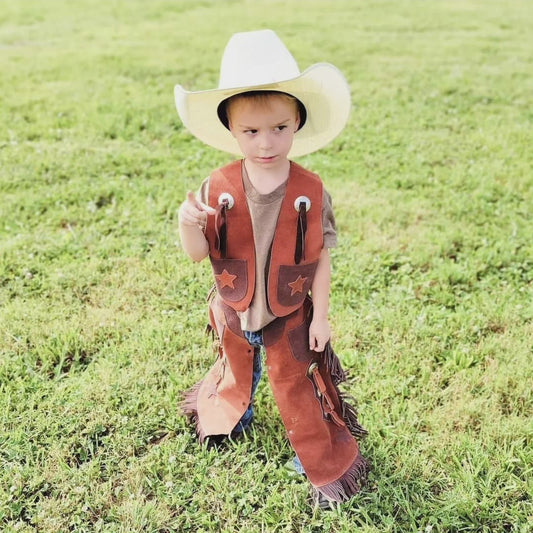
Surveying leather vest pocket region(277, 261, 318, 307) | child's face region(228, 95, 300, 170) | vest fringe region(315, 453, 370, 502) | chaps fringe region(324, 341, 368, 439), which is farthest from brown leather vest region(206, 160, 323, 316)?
vest fringe region(315, 453, 370, 502)

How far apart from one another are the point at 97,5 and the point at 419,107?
30.8 ft

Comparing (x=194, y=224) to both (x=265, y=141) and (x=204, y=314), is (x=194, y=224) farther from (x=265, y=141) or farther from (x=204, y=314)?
(x=204, y=314)

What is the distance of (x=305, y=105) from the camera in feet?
7.84

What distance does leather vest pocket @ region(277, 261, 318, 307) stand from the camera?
8.21ft

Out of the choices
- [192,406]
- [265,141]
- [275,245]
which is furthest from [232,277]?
[192,406]

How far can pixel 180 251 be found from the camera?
4.60 metres

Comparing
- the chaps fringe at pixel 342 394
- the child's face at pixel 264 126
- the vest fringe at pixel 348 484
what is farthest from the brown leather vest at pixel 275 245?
the vest fringe at pixel 348 484

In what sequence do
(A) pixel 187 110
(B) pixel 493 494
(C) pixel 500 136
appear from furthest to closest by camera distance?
(C) pixel 500 136
(B) pixel 493 494
(A) pixel 187 110

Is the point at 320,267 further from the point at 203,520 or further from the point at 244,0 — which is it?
the point at 244,0

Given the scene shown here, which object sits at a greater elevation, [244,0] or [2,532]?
[244,0]

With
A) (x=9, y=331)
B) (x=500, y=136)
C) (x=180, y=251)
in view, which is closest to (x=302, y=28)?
(x=500, y=136)

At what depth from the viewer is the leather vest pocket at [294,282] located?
8.21 feet

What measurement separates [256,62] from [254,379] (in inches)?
60.3

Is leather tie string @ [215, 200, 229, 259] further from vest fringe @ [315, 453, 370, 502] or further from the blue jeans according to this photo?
vest fringe @ [315, 453, 370, 502]
